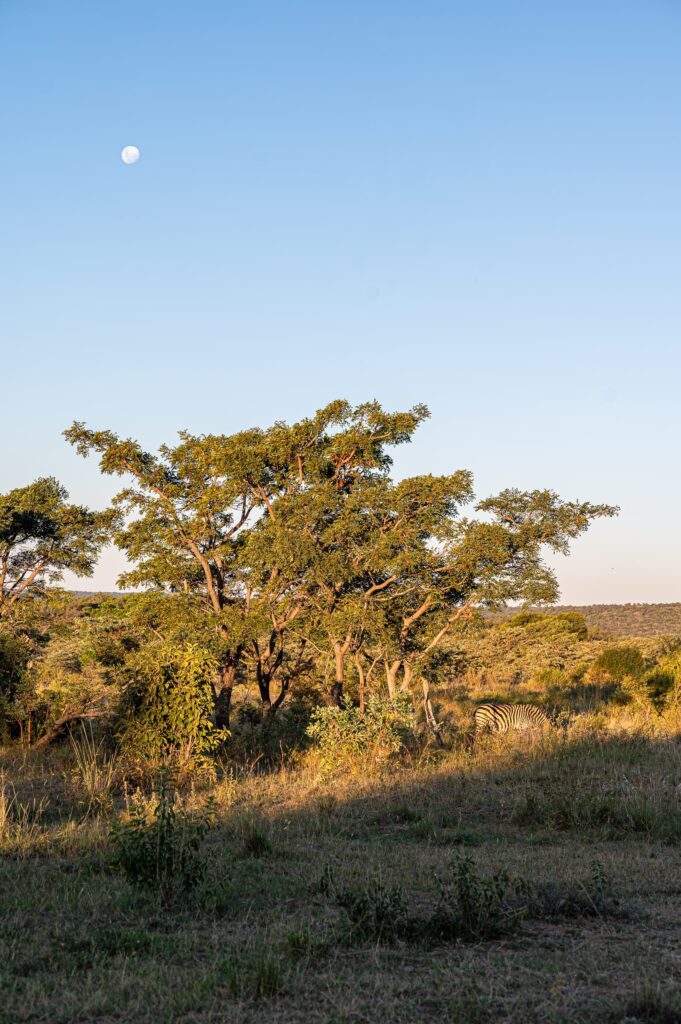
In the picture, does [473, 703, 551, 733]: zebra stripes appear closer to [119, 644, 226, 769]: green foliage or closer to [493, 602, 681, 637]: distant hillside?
[119, 644, 226, 769]: green foliage

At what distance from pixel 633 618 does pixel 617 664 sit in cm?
4597

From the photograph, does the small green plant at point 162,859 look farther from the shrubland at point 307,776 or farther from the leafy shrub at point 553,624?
the leafy shrub at point 553,624

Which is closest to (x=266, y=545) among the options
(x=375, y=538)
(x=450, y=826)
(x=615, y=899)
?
(x=375, y=538)

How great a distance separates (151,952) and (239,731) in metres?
11.1

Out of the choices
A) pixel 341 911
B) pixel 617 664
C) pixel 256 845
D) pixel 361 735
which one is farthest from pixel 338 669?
pixel 617 664

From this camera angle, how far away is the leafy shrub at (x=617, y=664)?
28.7m

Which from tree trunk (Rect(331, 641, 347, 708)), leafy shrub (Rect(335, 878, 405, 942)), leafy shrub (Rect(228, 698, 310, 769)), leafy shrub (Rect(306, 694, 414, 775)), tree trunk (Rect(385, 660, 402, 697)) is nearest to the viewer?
leafy shrub (Rect(335, 878, 405, 942))

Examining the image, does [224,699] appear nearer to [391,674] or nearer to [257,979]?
[391,674]

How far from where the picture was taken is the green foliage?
1281 cm

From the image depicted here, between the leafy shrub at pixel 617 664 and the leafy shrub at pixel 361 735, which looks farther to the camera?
the leafy shrub at pixel 617 664

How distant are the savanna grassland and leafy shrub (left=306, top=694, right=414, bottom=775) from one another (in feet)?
0.19

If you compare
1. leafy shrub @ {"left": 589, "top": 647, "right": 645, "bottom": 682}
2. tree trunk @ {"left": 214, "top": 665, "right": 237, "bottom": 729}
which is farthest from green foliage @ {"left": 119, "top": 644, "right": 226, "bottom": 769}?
leafy shrub @ {"left": 589, "top": 647, "right": 645, "bottom": 682}

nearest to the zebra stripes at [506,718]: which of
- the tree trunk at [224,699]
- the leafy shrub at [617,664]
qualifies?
the tree trunk at [224,699]

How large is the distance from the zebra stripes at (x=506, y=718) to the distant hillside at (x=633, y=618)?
39.7 meters
